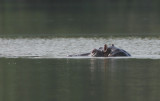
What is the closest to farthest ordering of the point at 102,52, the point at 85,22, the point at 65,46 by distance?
the point at 102,52
the point at 65,46
the point at 85,22

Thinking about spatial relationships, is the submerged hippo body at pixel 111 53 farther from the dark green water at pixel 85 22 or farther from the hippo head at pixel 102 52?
the dark green water at pixel 85 22

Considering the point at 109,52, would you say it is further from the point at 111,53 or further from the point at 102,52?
the point at 102,52

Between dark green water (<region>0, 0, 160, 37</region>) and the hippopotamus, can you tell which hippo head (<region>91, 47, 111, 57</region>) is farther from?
dark green water (<region>0, 0, 160, 37</region>)

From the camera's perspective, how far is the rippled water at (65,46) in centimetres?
4006

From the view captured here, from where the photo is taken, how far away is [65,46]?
46031 millimetres
